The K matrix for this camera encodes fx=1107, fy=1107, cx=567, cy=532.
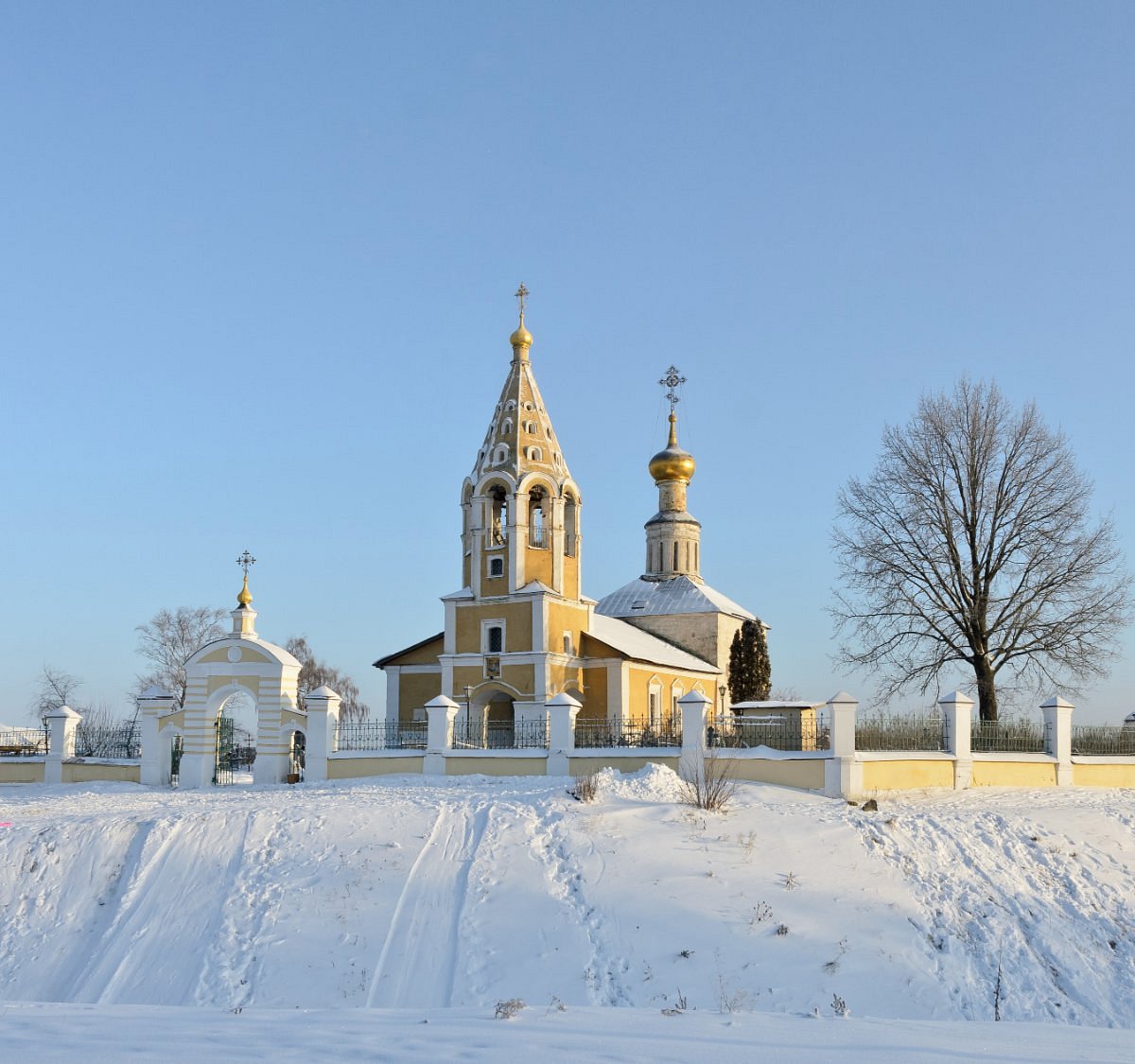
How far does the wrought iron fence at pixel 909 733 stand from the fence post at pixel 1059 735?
2.20 m

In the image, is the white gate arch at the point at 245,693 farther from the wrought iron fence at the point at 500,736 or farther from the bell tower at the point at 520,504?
the bell tower at the point at 520,504

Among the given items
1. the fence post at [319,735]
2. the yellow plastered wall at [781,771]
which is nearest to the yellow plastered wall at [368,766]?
the fence post at [319,735]

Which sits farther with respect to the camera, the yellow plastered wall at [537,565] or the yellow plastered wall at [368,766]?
the yellow plastered wall at [537,565]

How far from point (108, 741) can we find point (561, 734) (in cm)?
954

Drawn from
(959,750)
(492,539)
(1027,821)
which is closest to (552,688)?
(492,539)

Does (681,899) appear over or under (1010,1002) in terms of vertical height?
over

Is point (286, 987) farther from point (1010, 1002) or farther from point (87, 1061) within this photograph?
Result: point (1010, 1002)

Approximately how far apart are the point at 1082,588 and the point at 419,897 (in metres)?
17.1

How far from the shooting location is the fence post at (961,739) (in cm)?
1866

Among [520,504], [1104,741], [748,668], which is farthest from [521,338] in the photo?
[1104,741]

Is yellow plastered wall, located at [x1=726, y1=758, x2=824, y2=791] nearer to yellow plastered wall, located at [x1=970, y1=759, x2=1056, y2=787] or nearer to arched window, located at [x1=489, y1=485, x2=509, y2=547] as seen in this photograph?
yellow plastered wall, located at [x1=970, y1=759, x2=1056, y2=787]

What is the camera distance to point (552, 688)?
27.4 m

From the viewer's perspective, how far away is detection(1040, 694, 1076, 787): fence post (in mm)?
19594

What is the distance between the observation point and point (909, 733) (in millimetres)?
19281
